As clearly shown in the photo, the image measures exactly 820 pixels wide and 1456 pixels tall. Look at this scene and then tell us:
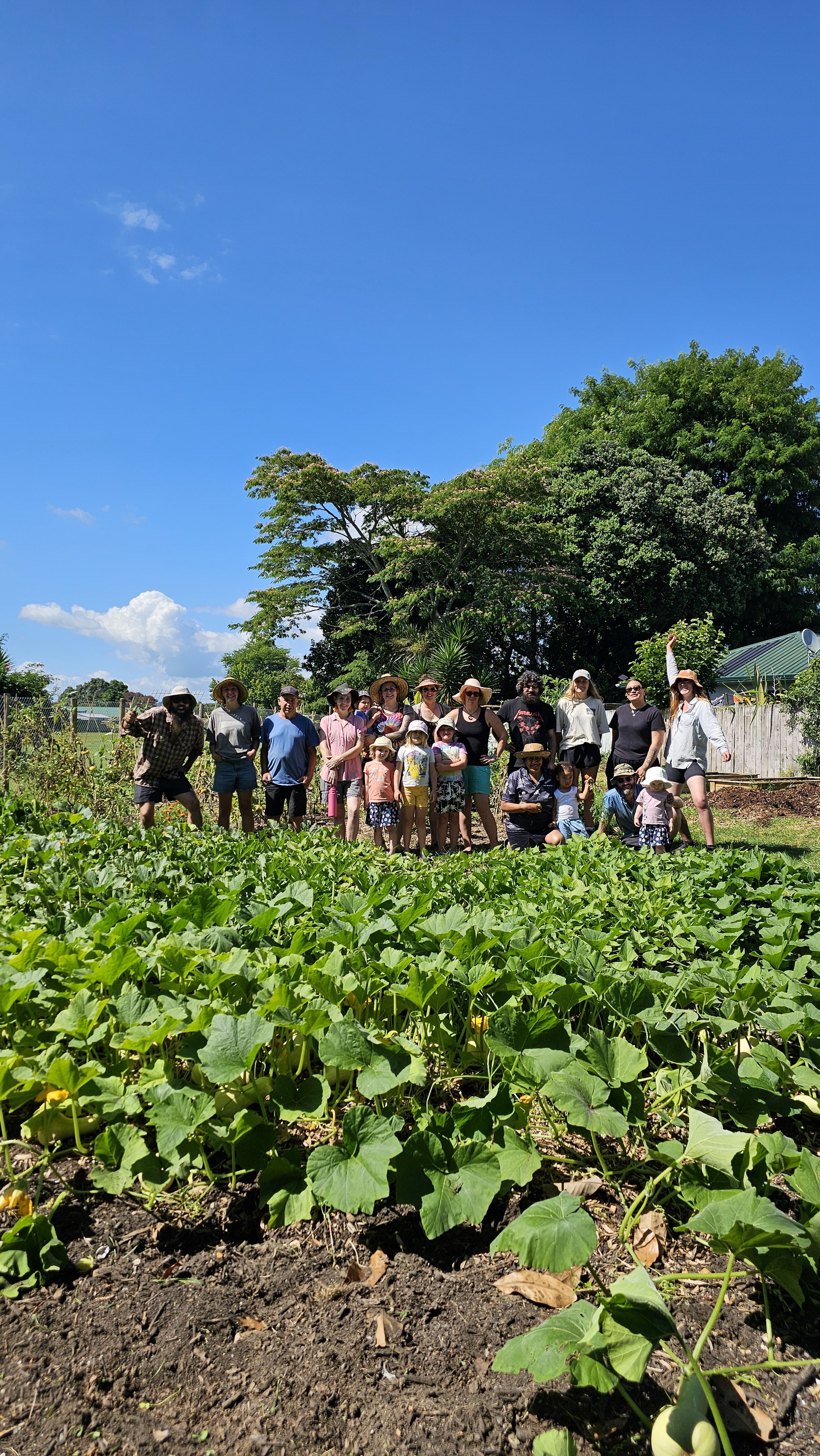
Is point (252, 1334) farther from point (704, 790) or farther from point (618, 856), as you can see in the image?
point (704, 790)

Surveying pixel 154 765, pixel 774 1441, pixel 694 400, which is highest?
pixel 694 400

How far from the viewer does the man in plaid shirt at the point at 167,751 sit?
6848 millimetres

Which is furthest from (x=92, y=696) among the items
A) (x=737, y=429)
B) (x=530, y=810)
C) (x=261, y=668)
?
(x=261, y=668)

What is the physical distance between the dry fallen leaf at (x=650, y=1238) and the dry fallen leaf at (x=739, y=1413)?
32cm

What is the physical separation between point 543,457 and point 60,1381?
1256 inches

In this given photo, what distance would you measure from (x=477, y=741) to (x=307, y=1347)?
641 cm

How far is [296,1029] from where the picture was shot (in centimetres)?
211

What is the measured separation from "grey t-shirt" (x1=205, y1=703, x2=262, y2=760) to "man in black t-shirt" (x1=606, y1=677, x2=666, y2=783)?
10.9 feet

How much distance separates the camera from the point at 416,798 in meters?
7.32

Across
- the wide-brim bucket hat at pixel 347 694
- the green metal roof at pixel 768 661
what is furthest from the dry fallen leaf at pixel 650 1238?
the green metal roof at pixel 768 661

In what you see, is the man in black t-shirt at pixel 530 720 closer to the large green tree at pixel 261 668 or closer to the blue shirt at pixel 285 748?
the blue shirt at pixel 285 748

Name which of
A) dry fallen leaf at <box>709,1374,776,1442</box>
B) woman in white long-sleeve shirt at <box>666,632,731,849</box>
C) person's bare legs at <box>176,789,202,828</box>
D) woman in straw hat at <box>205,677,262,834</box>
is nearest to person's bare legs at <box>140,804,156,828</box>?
person's bare legs at <box>176,789,202,828</box>

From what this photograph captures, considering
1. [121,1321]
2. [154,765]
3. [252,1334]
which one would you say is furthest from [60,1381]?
[154,765]

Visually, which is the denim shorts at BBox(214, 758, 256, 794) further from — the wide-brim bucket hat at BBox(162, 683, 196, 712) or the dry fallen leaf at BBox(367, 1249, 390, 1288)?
the dry fallen leaf at BBox(367, 1249, 390, 1288)
